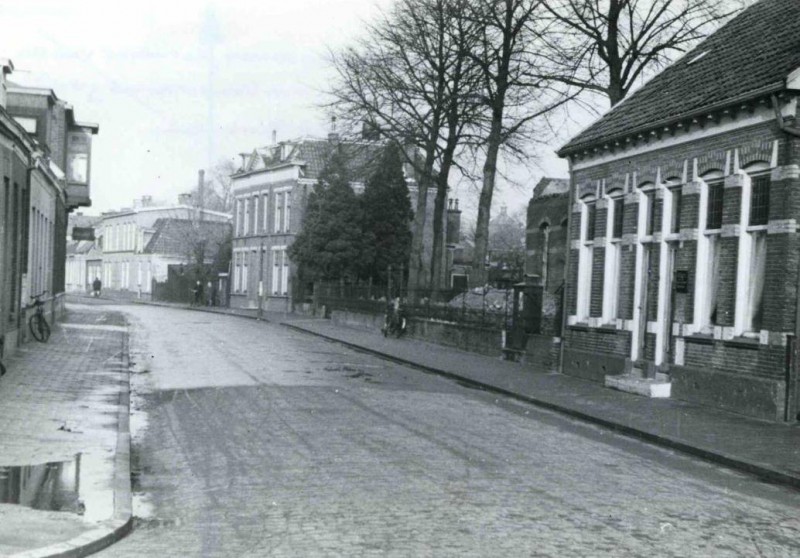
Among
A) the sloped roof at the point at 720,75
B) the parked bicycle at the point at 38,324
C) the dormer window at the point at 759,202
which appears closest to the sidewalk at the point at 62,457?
the parked bicycle at the point at 38,324

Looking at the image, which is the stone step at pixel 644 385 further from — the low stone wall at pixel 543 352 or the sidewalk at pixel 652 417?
the low stone wall at pixel 543 352

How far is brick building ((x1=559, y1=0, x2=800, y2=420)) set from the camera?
15375 millimetres

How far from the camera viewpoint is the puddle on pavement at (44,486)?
792 cm

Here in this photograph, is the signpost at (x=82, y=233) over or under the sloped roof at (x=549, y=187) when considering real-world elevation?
under

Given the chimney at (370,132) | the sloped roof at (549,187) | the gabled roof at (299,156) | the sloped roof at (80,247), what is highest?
the gabled roof at (299,156)

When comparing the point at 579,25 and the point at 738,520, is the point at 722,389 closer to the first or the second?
the point at 738,520

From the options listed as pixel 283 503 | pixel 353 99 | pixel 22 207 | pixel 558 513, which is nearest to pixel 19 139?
pixel 22 207

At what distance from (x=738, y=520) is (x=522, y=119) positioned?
87.1 feet

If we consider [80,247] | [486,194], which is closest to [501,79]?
[486,194]

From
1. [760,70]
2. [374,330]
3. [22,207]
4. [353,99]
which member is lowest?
[374,330]

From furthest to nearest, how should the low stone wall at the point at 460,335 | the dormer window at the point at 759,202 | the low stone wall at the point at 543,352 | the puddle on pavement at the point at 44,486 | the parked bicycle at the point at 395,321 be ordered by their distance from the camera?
the parked bicycle at the point at 395,321
the low stone wall at the point at 460,335
the low stone wall at the point at 543,352
the dormer window at the point at 759,202
the puddle on pavement at the point at 44,486

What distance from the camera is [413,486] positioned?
9.23 metres

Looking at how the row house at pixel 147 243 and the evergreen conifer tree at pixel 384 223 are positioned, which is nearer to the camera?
the evergreen conifer tree at pixel 384 223

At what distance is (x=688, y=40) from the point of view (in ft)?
98.3
